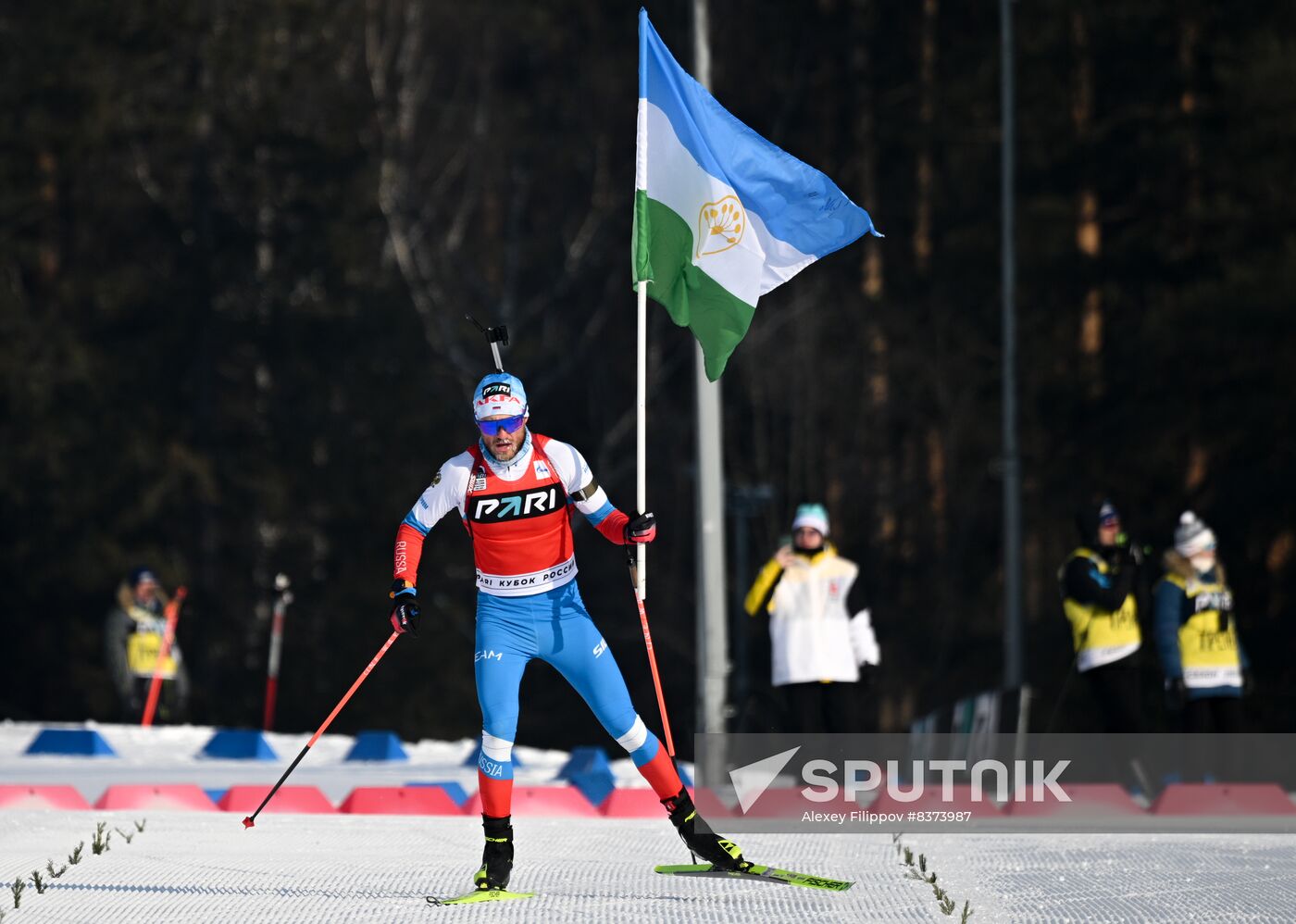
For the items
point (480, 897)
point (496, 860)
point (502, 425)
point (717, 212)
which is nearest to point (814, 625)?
point (717, 212)

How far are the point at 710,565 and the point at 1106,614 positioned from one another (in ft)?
10.0

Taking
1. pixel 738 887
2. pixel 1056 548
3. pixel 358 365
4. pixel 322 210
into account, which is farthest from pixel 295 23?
pixel 738 887

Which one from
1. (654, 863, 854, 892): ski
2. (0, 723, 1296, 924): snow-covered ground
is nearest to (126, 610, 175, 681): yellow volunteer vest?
(0, 723, 1296, 924): snow-covered ground

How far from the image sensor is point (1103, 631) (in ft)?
48.8

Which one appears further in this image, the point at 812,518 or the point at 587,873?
the point at 812,518

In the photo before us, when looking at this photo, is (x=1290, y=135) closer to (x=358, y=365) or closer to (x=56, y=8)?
(x=358, y=365)

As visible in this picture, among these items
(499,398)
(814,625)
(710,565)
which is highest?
(499,398)

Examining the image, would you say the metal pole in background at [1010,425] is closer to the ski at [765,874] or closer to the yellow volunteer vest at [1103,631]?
the yellow volunteer vest at [1103,631]

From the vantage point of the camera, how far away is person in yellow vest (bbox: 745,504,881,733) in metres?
14.5

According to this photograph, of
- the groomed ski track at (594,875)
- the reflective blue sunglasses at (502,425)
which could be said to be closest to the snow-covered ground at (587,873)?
the groomed ski track at (594,875)

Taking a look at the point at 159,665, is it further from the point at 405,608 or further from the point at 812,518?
the point at 405,608

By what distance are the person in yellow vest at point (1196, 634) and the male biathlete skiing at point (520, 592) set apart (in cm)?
624

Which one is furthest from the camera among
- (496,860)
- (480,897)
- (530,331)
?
(530,331)

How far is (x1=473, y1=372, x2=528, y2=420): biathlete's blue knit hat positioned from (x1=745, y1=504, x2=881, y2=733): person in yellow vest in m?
5.40
